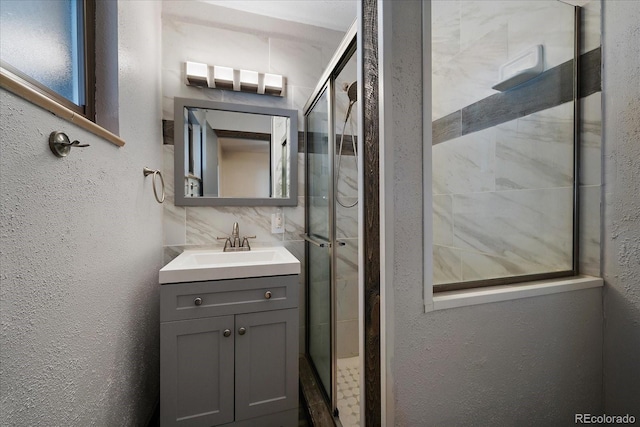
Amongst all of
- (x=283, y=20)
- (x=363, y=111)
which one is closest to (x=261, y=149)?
(x=283, y=20)

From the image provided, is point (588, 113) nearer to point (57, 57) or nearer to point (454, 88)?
point (454, 88)

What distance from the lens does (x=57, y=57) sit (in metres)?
0.82

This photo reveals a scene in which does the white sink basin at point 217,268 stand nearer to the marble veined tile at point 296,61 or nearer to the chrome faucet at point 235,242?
the chrome faucet at point 235,242

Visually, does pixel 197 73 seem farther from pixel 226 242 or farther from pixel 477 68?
pixel 477 68

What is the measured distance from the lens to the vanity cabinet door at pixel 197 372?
109cm

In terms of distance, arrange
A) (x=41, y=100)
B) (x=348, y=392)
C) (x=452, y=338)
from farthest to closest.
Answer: (x=348, y=392), (x=452, y=338), (x=41, y=100)

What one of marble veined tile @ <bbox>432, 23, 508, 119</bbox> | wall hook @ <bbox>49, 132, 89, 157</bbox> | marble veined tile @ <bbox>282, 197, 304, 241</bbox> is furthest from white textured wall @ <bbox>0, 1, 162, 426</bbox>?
marble veined tile @ <bbox>432, 23, 508, 119</bbox>

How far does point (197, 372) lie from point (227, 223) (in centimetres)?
83

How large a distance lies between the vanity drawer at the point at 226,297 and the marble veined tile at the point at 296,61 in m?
1.36

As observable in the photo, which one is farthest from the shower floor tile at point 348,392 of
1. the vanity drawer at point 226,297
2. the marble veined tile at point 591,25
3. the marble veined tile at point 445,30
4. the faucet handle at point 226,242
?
the marble veined tile at point 591,25

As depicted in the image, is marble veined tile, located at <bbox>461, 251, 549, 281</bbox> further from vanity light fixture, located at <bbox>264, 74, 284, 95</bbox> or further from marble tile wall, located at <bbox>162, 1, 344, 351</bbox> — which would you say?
vanity light fixture, located at <bbox>264, 74, 284, 95</bbox>

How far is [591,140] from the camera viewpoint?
0.95 metres

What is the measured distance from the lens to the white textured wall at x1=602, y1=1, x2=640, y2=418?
32.8 inches

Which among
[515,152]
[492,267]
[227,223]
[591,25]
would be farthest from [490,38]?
[227,223]
